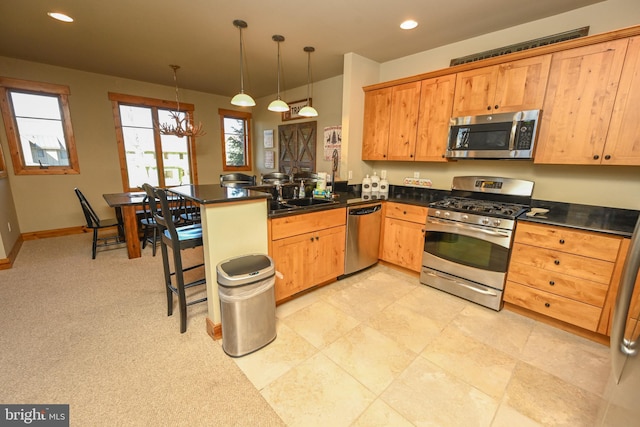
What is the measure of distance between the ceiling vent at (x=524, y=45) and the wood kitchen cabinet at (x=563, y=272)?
1.66 meters

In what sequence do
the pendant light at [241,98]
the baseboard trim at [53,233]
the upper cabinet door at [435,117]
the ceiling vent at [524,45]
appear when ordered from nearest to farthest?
the ceiling vent at [524,45] < the pendant light at [241,98] < the upper cabinet door at [435,117] < the baseboard trim at [53,233]

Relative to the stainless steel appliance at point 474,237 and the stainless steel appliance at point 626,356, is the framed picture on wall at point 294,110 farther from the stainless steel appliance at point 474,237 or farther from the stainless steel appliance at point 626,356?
the stainless steel appliance at point 626,356

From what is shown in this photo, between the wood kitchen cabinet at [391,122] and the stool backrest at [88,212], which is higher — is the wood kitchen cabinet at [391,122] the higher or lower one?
the higher one

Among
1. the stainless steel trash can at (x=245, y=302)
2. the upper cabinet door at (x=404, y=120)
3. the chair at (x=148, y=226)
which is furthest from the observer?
the chair at (x=148, y=226)

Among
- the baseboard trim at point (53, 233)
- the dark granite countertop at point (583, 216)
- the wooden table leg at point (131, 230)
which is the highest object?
the dark granite countertop at point (583, 216)

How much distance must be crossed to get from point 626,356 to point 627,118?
7.06ft

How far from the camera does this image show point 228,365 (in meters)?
1.82

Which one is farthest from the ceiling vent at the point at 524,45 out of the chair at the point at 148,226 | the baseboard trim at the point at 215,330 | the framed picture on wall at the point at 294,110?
the chair at the point at 148,226

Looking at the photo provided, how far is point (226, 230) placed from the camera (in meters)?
1.96

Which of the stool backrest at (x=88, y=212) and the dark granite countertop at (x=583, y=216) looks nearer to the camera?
the dark granite countertop at (x=583, y=216)

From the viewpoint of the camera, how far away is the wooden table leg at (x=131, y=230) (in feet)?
11.8

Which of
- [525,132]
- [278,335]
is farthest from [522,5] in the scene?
[278,335]

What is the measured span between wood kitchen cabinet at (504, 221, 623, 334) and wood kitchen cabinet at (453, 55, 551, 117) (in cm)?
113

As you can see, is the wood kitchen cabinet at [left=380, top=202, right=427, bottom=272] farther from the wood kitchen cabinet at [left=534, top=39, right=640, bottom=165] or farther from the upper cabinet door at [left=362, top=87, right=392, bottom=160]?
the wood kitchen cabinet at [left=534, top=39, right=640, bottom=165]
